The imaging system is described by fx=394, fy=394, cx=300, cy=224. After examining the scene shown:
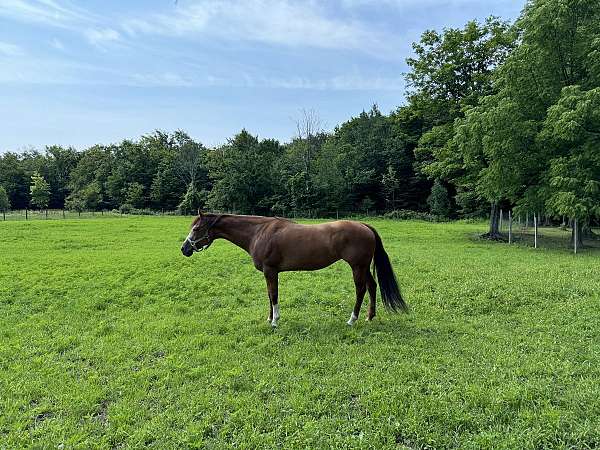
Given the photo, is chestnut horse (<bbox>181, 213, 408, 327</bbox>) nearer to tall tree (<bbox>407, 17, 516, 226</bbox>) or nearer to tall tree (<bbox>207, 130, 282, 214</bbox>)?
tall tree (<bbox>407, 17, 516, 226</bbox>)

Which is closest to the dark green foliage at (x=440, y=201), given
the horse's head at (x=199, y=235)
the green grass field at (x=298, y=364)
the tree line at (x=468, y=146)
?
the tree line at (x=468, y=146)

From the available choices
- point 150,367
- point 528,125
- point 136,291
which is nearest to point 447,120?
point 528,125

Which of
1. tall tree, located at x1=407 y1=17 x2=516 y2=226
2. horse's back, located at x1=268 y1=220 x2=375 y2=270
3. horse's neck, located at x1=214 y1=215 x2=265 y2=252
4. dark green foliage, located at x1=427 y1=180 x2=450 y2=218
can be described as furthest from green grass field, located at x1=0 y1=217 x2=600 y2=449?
dark green foliage, located at x1=427 y1=180 x2=450 y2=218

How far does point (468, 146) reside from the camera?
683 inches

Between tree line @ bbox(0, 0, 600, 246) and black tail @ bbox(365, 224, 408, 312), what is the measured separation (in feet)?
34.8

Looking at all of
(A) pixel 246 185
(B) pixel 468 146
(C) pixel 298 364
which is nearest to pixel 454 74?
(B) pixel 468 146

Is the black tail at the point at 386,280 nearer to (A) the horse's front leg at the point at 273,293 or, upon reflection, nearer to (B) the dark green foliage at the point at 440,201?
(A) the horse's front leg at the point at 273,293

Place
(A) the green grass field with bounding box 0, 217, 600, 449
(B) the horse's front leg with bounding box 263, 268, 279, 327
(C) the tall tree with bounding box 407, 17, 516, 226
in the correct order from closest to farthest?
(A) the green grass field with bounding box 0, 217, 600, 449, (B) the horse's front leg with bounding box 263, 268, 279, 327, (C) the tall tree with bounding box 407, 17, 516, 226

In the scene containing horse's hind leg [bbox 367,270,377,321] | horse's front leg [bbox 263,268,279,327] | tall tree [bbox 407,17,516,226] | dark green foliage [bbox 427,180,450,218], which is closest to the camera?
horse's front leg [bbox 263,268,279,327]

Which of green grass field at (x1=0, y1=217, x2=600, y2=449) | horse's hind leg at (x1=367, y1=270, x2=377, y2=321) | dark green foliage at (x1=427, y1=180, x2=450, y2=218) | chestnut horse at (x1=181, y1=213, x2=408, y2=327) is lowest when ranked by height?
green grass field at (x1=0, y1=217, x2=600, y2=449)

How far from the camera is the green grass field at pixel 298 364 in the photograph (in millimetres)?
3238

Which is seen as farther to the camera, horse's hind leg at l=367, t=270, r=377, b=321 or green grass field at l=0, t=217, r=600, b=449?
horse's hind leg at l=367, t=270, r=377, b=321

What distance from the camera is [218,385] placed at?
13.4 feet

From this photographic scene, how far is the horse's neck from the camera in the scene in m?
6.42
